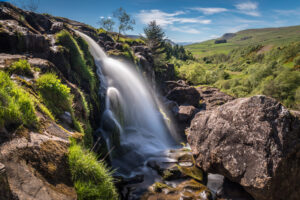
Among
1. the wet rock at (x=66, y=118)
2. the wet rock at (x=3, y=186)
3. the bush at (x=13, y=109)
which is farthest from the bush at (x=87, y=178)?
the wet rock at (x=66, y=118)

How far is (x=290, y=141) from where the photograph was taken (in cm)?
623

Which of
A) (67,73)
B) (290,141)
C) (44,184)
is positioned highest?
(67,73)

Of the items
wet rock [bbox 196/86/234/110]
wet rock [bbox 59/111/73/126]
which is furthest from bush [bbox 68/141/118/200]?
wet rock [bbox 196/86/234/110]

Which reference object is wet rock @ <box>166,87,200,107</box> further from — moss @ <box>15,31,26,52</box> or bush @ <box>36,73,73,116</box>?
bush @ <box>36,73,73,116</box>

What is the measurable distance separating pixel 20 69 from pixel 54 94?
1.55 m

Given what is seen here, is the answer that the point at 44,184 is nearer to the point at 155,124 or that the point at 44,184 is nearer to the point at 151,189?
the point at 151,189

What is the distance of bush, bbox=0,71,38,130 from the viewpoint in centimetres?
299

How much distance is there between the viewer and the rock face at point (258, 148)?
614 cm

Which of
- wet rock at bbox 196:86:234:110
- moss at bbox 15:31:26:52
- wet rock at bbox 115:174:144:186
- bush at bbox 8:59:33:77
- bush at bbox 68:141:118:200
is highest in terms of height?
moss at bbox 15:31:26:52

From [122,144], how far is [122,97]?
5375mm

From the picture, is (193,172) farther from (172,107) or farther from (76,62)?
(172,107)

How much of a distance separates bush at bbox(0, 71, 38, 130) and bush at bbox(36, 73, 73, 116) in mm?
1401

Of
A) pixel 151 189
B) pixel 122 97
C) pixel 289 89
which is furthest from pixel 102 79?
pixel 289 89

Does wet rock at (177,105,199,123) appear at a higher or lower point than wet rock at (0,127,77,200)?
lower
